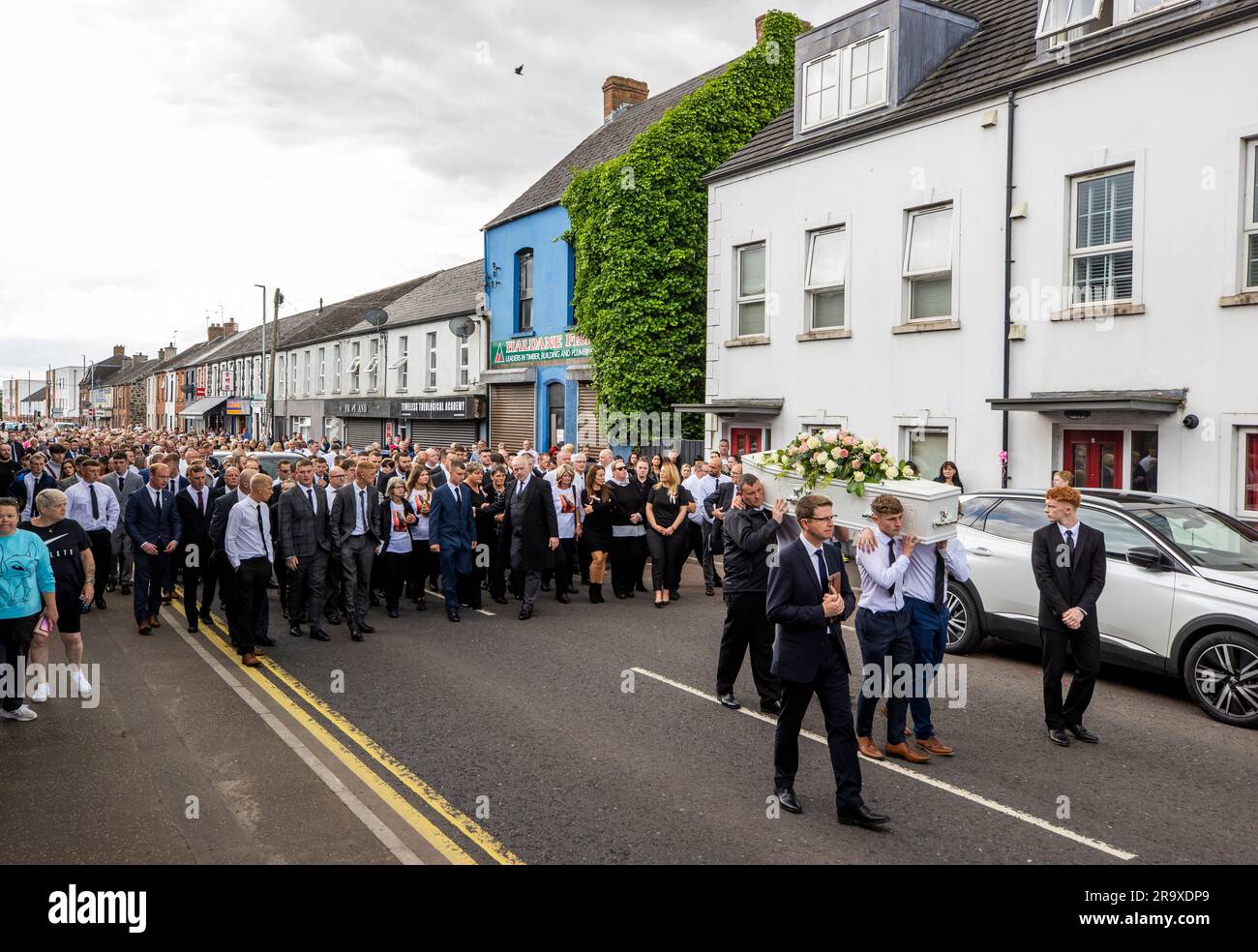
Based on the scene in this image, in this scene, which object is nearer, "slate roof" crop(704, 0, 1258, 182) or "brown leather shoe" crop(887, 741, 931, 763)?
"brown leather shoe" crop(887, 741, 931, 763)

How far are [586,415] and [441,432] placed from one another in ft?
33.6

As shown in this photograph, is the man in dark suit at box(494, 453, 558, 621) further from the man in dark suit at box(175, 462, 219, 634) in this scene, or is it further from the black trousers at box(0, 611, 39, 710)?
the black trousers at box(0, 611, 39, 710)

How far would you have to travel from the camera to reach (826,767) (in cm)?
659

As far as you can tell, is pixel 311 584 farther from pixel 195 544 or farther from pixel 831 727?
pixel 831 727

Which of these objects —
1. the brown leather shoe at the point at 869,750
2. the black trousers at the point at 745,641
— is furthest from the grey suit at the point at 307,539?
the brown leather shoe at the point at 869,750

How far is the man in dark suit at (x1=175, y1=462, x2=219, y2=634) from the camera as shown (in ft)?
37.0

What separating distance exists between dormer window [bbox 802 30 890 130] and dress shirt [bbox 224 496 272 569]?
12.8m

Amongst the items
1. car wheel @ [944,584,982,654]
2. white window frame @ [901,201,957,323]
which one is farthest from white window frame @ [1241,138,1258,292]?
car wheel @ [944,584,982,654]

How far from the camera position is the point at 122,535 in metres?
13.6

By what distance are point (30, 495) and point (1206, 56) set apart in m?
17.4

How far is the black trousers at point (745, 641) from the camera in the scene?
8086mm

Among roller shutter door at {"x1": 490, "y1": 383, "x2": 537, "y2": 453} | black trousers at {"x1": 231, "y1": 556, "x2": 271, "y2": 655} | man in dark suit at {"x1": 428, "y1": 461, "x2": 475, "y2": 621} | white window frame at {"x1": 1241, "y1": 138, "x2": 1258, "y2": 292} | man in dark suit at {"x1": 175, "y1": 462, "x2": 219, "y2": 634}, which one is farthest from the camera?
roller shutter door at {"x1": 490, "y1": 383, "x2": 537, "y2": 453}

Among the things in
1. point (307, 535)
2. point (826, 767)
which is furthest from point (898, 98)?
point (826, 767)
